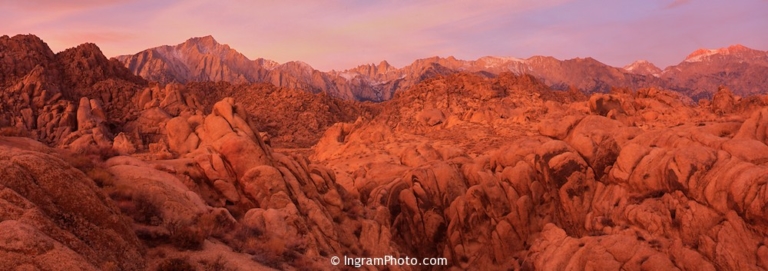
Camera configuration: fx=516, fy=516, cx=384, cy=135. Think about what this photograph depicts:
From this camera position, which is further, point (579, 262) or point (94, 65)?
point (94, 65)

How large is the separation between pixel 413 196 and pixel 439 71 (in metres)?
136

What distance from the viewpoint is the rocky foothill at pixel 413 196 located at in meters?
10.6

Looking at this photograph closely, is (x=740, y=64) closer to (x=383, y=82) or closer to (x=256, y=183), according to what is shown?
(x=383, y=82)

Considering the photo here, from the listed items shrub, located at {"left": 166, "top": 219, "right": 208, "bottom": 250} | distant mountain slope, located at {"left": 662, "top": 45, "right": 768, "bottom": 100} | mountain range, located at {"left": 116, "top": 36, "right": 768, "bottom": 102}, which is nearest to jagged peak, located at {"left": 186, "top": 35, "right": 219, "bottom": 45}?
mountain range, located at {"left": 116, "top": 36, "right": 768, "bottom": 102}

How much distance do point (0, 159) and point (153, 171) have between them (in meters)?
7.47

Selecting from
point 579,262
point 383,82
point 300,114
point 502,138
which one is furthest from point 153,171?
point 383,82

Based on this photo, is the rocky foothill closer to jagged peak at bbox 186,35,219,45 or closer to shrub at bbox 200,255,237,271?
shrub at bbox 200,255,237,271

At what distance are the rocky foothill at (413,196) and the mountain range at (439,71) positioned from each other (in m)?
105

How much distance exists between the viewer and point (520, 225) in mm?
28609

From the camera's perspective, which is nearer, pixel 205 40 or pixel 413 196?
pixel 413 196

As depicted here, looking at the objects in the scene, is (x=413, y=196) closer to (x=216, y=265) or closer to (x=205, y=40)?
(x=216, y=265)

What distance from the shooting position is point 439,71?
6329 inches

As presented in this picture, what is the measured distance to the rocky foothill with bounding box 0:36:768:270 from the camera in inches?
419

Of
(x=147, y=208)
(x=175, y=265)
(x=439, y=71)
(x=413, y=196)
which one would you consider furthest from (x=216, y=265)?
(x=439, y=71)
